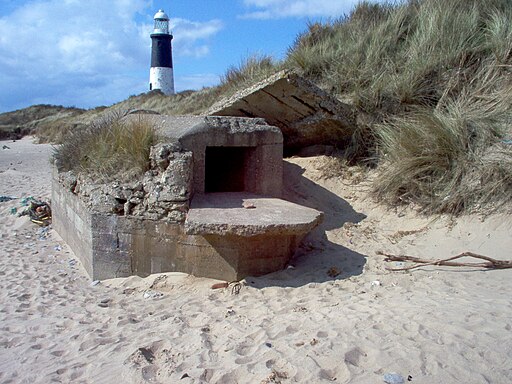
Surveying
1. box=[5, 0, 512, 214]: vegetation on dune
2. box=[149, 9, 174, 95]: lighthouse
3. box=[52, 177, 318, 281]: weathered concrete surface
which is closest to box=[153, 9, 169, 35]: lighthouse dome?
box=[149, 9, 174, 95]: lighthouse

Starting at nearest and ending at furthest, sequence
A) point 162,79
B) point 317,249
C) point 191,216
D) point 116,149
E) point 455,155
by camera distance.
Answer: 1. point 191,216
2. point 317,249
3. point 116,149
4. point 455,155
5. point 162,79

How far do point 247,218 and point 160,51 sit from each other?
28.9m

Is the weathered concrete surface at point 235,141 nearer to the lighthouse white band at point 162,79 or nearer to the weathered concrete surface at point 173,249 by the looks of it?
the weathered concrete surface at point 173,249

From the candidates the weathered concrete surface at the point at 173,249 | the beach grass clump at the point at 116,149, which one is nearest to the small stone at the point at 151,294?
the weathered concrete surface at the point at 173,249

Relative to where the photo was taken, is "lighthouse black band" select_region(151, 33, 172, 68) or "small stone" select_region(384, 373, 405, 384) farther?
"lighthouse black band" select_region(151, 33, 172, 68)

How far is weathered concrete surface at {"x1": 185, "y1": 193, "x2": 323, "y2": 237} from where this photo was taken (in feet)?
14.3

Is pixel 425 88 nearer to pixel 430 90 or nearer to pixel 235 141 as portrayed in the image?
pixel 430 90

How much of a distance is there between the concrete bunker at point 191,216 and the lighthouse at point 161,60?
26006 millimetres

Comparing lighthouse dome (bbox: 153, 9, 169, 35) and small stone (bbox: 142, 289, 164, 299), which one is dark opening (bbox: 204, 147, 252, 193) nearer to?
small stone (bbox: 142, 289, 164, 299)

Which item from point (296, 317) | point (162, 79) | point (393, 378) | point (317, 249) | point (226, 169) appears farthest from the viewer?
point (162, 79)

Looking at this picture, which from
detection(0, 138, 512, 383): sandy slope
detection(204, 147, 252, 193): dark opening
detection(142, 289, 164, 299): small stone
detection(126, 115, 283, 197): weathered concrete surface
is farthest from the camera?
detection(204, 147, 252, 193): dark opening

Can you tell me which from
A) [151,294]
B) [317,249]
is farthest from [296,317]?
[317,249]

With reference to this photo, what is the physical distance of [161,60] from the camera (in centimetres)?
Result: 3130

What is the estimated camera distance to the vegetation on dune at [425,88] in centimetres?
567
